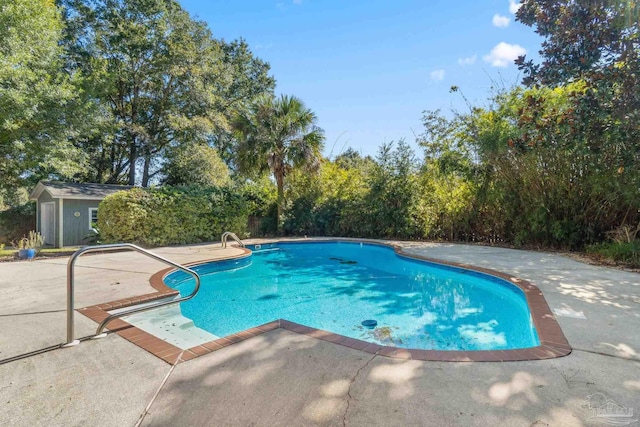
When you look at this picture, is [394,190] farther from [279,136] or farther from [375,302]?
[375,302]

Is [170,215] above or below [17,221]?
above

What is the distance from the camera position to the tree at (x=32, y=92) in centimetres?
1122

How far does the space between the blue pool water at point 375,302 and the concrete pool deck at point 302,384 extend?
1.35 metres

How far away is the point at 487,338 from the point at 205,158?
16982mm

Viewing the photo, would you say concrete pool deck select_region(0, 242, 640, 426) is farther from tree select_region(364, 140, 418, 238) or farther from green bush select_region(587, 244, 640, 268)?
tree select_region(364, 140, 418, 238)

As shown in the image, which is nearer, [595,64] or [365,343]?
[365,343]

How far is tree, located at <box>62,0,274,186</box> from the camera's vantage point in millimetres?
16828

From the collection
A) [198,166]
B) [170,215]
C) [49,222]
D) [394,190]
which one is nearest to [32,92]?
[49,222]

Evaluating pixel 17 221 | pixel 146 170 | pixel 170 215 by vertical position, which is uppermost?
pixel 146 170

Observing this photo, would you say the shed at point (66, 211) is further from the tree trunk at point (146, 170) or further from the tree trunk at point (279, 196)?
the tree trunk at point (279, 196)

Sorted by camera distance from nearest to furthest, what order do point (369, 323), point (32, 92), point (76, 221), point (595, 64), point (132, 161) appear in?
point (369, 323) < point (595, 64) < point (32, 92) < point (76, 221) < point (132, 161)

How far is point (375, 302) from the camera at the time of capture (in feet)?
18.9

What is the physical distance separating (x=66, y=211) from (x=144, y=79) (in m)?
9.05

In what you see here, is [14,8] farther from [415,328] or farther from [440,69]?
[415,328]
